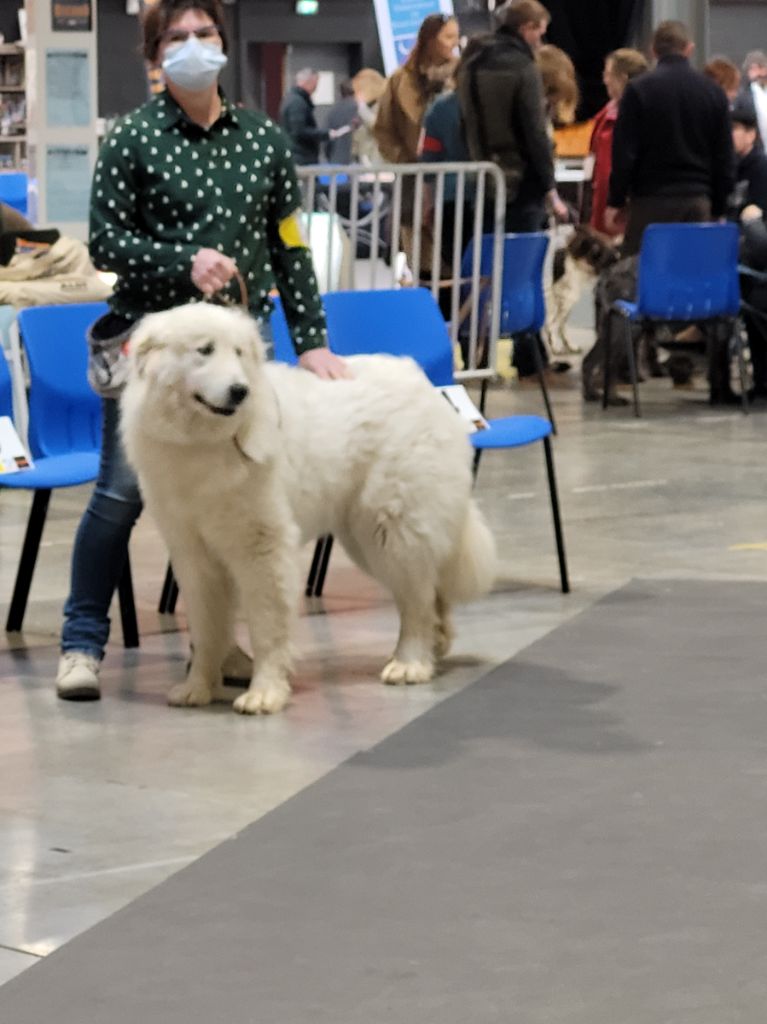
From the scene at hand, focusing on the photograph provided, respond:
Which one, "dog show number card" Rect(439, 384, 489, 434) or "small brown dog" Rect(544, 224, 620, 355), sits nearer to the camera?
"dog show number card" Rect(439, 384, 489, 434)

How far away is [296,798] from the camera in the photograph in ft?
12.9

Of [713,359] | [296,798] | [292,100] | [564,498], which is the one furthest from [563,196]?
[296,798]

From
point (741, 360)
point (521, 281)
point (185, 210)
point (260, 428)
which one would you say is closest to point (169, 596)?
point (260, 428)

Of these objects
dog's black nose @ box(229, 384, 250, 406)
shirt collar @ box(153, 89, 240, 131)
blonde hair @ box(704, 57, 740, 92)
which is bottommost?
dog's black nose @ box(229, 384, 250, 406)

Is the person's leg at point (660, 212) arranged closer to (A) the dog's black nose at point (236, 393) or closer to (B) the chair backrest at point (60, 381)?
(B) the chair backrest at point (60, 381)

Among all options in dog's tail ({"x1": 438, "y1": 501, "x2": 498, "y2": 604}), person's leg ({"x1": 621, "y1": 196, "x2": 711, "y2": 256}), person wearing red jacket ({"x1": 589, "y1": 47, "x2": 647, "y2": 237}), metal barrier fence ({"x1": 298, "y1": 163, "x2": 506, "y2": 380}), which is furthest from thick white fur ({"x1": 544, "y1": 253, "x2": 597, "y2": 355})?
dog's tail ({"x1": 438, "y1": 501, "x2": 498, "y2": 604})

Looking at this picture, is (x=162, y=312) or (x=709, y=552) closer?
(x=162, y=312)

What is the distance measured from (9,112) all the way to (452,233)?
480 inches

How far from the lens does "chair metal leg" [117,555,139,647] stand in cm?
545

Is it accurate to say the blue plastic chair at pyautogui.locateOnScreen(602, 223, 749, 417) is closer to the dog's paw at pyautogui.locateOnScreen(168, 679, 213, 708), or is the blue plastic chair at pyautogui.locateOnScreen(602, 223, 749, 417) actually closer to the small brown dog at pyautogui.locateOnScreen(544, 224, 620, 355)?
the small brown dog at pyautogui.locateOnScreen(544, 224, 620, 355)

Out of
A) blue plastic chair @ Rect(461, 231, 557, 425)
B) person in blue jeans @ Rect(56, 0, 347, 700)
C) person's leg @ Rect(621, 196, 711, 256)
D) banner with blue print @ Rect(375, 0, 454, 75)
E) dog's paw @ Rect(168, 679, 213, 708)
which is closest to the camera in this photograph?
person in blue jeans @ Rect(56, 0, 347, 700)

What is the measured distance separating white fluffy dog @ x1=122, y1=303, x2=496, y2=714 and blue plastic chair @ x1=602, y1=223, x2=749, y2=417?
5122 mm

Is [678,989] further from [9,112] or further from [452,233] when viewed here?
[9,112]

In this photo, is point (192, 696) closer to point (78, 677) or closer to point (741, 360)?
point (78, 677)
